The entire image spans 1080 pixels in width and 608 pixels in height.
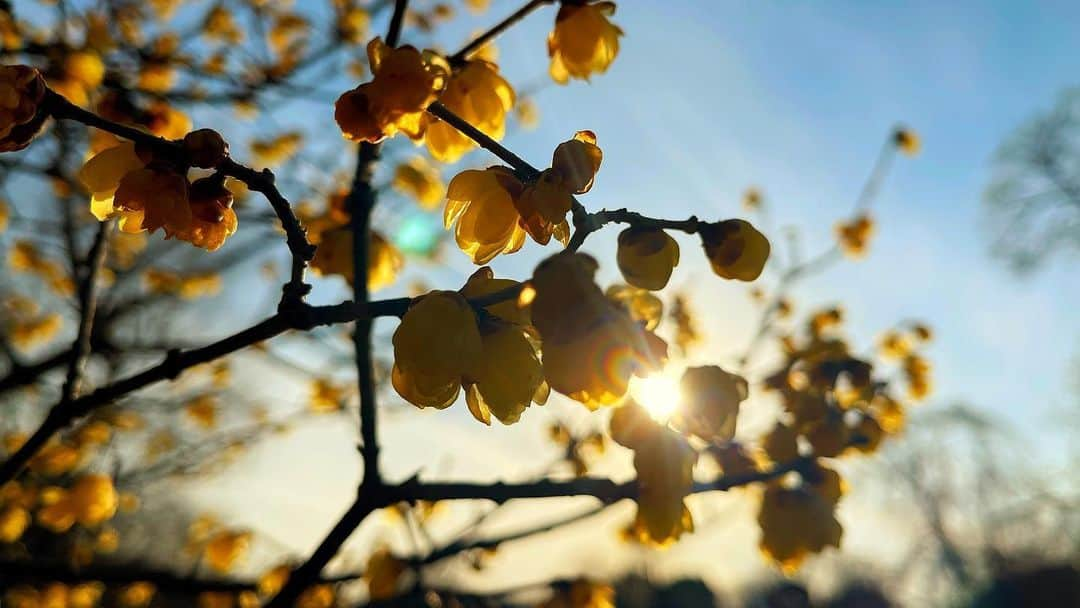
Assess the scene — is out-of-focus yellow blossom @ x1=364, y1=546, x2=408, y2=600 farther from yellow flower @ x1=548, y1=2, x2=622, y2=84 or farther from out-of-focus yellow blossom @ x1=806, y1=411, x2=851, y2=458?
yellow flower @ x1=548, y1=2, x2=622, y2=84

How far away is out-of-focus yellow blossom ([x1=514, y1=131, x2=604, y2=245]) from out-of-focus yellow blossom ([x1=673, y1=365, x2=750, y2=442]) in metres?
0.41

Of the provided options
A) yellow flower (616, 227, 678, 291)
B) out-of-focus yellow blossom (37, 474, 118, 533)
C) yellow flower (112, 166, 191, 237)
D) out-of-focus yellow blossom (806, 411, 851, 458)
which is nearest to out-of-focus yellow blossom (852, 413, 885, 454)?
out-of-focus yellow blossom (806, 411, 851, 458)

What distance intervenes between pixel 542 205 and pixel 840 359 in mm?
1536

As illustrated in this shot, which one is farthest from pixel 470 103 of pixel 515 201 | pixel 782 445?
pixel 782 445

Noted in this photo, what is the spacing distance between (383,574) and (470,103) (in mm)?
1897

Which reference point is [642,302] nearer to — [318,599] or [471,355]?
[471,355]

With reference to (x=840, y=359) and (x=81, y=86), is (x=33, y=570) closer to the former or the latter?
(x=81, y=86)

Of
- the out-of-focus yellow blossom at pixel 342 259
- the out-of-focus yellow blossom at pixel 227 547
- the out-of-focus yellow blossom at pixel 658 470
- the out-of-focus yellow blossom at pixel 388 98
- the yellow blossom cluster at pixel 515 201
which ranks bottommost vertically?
the out-of-focus yellow blossom at pixel 658 470

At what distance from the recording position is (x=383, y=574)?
258 cm

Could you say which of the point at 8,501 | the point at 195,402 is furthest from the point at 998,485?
the point at 8,501

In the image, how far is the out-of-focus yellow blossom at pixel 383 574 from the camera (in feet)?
8.49

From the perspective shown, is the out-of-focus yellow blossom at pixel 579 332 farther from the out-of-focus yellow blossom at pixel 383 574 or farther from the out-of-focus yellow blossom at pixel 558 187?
the out-of-focus yellow blossom at pixel 383 574

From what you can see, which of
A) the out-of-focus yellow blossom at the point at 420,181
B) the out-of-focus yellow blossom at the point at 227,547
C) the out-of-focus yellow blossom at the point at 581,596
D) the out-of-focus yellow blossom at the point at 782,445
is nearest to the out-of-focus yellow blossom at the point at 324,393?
the out-of-focus yellow blossom at the point at 227,547

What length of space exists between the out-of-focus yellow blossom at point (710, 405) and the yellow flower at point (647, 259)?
259 millimetres
